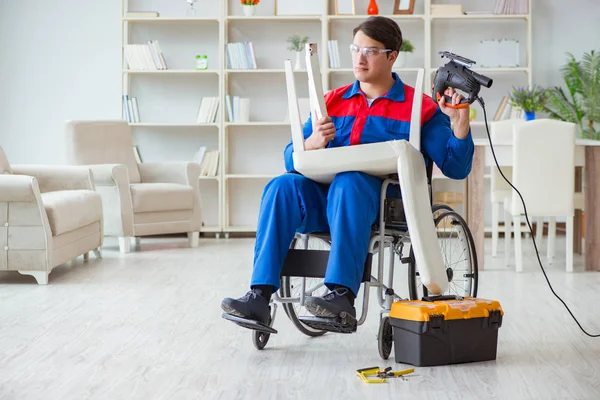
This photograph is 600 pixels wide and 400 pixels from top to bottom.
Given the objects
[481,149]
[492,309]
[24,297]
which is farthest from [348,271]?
[481,149]

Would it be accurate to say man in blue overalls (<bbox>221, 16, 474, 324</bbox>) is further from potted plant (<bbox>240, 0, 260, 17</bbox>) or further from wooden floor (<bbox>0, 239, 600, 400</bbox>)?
potted plant (<bbox>240, 0, 260, 17</bbox>)

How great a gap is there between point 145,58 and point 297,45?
46.3 inches

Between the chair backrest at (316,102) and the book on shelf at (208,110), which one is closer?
the chair backrest at (316,102)

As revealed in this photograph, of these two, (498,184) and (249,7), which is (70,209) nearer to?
(498,184)

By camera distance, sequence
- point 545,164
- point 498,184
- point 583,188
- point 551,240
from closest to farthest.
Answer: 1. point 545,164
2. point 583,188
3. point 551,240
4. point 498,184

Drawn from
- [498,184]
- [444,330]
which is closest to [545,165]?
[498,184]

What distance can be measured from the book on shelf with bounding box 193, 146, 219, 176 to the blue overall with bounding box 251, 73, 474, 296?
405 centimetres

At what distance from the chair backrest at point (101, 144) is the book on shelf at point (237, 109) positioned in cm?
92

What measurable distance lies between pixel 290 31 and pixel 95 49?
1569mm

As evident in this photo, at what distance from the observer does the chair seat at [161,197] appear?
5.72 m

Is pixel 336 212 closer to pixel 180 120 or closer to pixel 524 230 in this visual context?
pixel 524 230

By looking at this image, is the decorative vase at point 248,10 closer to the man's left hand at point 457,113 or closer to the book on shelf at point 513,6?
the book on shelf at point 513,6

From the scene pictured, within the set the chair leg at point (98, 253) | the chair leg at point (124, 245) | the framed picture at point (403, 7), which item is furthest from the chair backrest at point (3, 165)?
the framed picture at point (403, 7)

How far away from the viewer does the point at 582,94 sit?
6.69 metres
